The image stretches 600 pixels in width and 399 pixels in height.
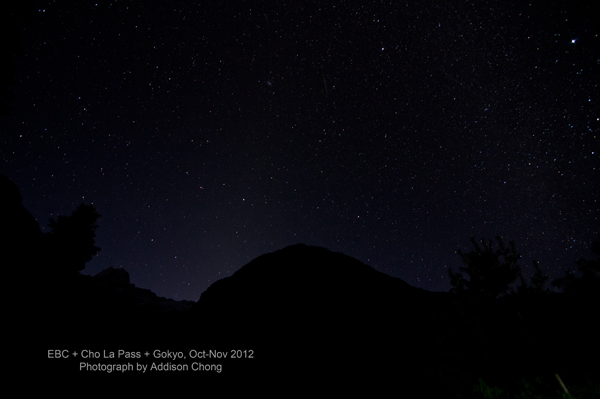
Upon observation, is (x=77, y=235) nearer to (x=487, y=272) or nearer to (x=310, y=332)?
(x=310, y=332)

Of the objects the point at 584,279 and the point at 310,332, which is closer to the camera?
the point at 310,332

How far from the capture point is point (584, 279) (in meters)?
10.5

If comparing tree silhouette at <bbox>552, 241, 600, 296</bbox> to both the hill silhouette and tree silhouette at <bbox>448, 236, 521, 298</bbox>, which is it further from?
tree silhouette at <bbox>448, 236, 521, 298</bbox>

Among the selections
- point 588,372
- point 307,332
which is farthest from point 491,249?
point 307,332

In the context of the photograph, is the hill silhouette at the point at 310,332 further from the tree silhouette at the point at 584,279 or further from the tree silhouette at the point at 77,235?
the tree silhouette at the point at 77,235

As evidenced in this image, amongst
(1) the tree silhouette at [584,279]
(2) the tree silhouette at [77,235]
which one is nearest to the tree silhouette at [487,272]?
(1) the tree silhouette at [584,279]

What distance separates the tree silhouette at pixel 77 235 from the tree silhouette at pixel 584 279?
110 feet

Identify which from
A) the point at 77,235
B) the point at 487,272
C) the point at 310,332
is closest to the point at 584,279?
the point at 487,272

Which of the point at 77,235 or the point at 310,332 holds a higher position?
the point at 77,235

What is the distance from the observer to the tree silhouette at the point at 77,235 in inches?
699

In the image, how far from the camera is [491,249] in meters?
8.59

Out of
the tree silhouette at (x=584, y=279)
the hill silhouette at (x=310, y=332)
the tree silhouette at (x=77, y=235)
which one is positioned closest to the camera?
the hill silhouette at (x=310, y=332)

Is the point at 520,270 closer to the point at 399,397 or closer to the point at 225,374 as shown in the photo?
the point at 399,397

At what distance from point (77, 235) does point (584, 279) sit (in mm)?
35468
